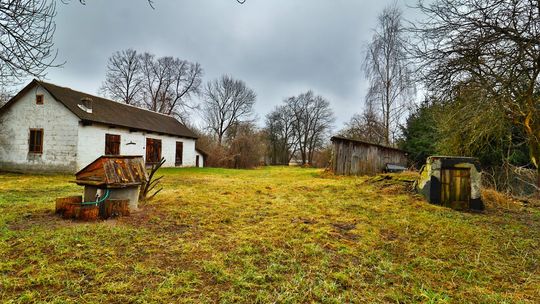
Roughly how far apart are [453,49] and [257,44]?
9.97 meters

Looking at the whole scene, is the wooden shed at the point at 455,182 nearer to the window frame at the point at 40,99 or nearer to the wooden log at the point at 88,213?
the wooden log at the point at 88,213

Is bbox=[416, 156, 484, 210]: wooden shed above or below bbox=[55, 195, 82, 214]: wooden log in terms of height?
above

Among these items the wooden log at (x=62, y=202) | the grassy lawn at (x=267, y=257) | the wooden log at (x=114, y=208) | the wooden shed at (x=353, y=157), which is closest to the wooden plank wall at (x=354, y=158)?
the wooden shed at (x=353, y=157)

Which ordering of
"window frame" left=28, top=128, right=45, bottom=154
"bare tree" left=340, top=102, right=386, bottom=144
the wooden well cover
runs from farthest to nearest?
"bare tree" left=340, top=102, right=386, bottom=144 → "window frame" left=28, top=128, right=45, bottom=154 → the wooden well cover


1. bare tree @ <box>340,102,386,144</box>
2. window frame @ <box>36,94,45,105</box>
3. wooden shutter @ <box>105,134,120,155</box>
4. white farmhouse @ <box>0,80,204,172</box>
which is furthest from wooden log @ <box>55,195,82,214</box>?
bare tree @ <box>340,102,386,144</box>

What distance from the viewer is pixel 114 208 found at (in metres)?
4.80

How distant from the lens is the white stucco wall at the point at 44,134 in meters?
13.7

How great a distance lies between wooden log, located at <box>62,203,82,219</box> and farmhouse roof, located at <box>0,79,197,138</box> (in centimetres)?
1108

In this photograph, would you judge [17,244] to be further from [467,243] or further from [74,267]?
[467,243]

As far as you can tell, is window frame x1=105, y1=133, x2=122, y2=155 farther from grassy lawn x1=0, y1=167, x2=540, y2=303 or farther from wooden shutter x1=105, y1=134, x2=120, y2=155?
grassy lawn x1=0, y1=167, x2=540, y2=303

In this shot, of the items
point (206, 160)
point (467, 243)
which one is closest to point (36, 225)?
point (467, 243)

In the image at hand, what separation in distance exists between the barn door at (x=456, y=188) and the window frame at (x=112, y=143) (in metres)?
16.7

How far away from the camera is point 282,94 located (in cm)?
4425

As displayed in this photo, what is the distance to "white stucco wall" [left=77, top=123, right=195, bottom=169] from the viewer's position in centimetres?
1394
